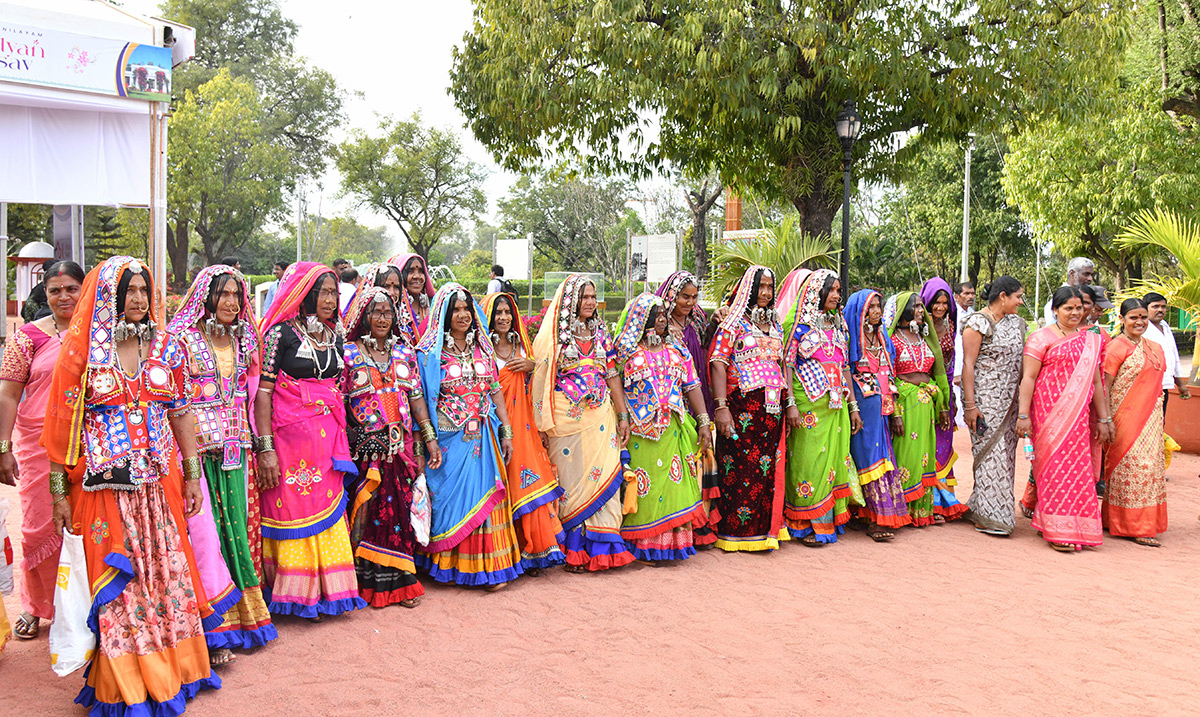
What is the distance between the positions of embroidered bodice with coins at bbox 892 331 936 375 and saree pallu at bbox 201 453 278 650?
4499mm

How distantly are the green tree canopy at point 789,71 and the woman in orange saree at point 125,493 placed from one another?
24.3 feet

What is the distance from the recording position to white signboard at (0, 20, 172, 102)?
7383mm

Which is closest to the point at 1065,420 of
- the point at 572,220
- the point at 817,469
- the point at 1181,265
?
the point at 817,469

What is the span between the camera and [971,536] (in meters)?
6.24

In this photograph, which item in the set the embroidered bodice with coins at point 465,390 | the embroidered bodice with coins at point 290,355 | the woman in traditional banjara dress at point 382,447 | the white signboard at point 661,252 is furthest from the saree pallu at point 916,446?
the white signboard at point 661,252

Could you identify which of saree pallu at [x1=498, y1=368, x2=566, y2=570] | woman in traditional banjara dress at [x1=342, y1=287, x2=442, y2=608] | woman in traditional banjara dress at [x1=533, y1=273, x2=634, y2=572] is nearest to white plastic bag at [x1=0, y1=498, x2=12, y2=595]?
woman in traditional banjara dress at [x1=342, y1=287, x2=442, y2=608]

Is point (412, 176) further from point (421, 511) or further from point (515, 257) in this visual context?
point (421, 511)

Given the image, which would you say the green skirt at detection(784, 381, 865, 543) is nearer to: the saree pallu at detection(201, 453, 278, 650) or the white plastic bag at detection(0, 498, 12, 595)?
the saree pallu at detection(201, 453, 278, 650)

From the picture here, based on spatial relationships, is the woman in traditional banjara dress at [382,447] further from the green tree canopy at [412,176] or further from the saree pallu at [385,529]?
the green tree canopy at [412,176]

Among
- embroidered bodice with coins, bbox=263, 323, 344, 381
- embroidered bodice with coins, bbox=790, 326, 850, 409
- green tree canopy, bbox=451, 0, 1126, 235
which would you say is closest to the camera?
embroidered bodice with coins, bbox=263, 323, 344, 381

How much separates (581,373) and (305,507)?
180 cm

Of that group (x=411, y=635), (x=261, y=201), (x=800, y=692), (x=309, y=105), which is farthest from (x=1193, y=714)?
(x=309, y=105)

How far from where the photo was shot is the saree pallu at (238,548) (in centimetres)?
397

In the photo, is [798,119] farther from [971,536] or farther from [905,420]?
[971,536]
